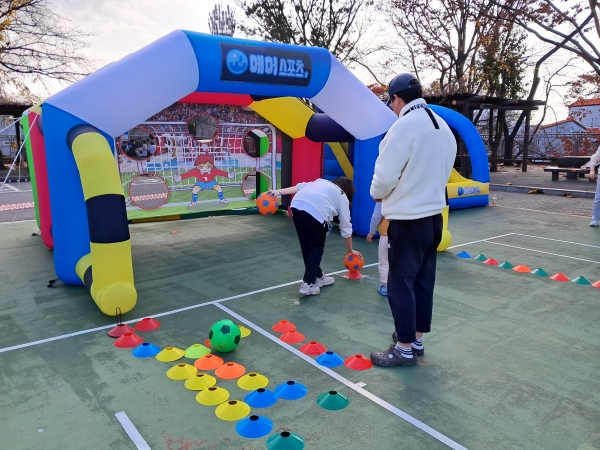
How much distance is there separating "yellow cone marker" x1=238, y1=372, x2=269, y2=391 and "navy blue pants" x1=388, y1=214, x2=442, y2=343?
1084mm

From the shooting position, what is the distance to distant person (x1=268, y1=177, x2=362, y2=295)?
5.07 m

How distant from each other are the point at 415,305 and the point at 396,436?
105 cm

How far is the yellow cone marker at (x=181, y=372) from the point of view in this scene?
354 centimetres

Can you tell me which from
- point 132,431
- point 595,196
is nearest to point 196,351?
point 132,431

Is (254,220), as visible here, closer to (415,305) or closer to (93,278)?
(93,278)

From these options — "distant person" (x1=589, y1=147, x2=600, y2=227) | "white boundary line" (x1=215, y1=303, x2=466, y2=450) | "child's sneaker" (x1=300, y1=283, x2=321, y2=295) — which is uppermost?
"distant person" (x1=589, y1=147, x2=600, y2=227)

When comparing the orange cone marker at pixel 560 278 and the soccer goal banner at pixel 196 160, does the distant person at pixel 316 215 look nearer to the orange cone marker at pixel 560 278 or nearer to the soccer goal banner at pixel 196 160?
the orange cone marker at pixel 560 278

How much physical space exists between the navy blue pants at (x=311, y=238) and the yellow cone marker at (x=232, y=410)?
232 cm

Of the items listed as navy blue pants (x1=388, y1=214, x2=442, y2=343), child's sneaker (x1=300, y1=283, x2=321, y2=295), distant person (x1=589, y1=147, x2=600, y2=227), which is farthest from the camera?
distant person (x1=589, y1=147, x2=600, y2=227)

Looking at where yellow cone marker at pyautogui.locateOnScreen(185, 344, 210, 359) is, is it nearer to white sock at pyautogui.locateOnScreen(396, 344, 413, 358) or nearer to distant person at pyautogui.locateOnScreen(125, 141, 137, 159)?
white sock at pyautogui.locateOnScreen(396, 344, 413, 358)

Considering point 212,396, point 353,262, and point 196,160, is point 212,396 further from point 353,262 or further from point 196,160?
point 196,160

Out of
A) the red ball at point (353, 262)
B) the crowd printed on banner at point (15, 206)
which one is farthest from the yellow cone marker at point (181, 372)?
the crowd printed on banner at point (15, 206)

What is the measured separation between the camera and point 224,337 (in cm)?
387

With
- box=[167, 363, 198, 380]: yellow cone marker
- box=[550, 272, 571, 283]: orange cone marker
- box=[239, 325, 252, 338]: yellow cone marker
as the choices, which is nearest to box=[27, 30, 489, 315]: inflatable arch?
box=[239, 325, 252, 338]: yellow cone marker
